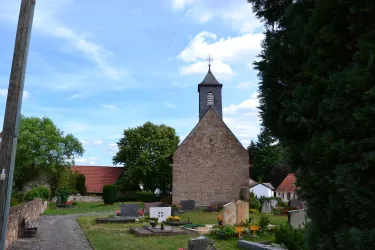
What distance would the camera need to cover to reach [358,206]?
3.41 meters

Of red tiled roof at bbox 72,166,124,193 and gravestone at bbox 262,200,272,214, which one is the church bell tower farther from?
red tiled roof at bbox 72,166,124,193

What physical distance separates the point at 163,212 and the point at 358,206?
1703cm

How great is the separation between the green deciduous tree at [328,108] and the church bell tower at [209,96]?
31.2m

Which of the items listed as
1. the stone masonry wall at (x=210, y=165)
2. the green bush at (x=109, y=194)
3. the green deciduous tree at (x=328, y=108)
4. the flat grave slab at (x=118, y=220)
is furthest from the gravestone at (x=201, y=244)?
the green bush at (x=109, y=194)

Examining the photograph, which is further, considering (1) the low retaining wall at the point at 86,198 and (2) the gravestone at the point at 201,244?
(1) the low retaining wall at the point at 86,198

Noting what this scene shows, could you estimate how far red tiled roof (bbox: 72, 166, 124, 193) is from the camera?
54.7m

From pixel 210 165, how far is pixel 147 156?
20640 millimetres

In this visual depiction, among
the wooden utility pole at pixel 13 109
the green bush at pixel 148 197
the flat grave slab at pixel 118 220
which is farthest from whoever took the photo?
the green bush at pixel 148 197

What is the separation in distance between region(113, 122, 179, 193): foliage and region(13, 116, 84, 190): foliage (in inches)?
310

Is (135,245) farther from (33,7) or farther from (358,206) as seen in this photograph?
(358,206)

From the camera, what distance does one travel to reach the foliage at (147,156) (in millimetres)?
48156

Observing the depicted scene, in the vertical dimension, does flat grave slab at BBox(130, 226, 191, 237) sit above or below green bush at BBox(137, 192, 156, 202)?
below

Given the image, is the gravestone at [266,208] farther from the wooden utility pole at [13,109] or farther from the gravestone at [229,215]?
the wooden utility pole at [13,109]

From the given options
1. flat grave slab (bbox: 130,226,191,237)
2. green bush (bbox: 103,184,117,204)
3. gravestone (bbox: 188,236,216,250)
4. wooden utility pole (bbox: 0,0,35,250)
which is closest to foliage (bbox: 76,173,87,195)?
green bush (bbox: 103,184,117,204)
